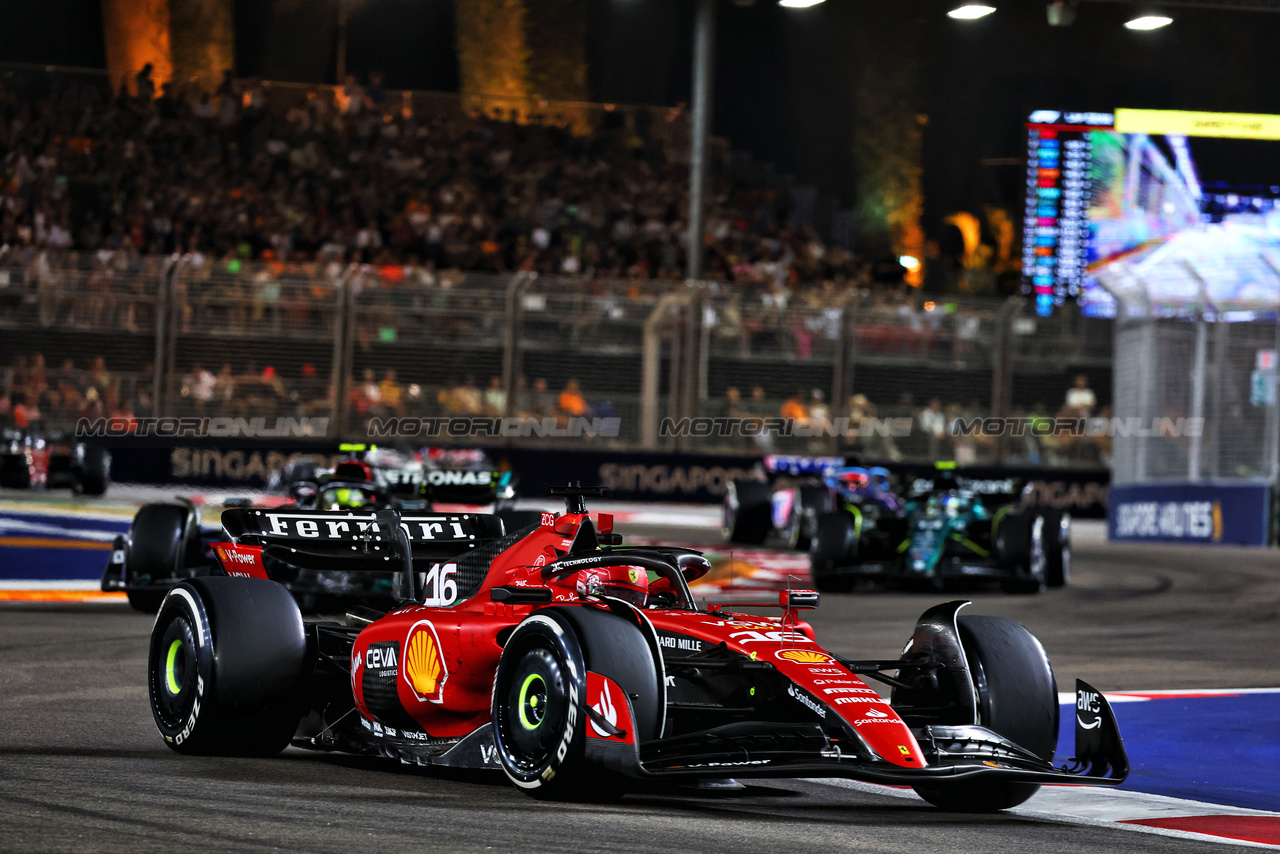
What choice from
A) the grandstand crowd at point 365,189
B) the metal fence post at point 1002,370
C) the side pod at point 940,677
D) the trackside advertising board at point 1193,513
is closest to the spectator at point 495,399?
the grandstand crowd at point 365,189

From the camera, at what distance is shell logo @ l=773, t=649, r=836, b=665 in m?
5.80

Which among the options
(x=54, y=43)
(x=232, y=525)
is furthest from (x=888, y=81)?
(x=232, y=525)

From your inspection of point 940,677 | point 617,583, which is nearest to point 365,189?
point 617,583

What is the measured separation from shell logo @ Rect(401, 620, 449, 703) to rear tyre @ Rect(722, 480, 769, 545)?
14.1 m

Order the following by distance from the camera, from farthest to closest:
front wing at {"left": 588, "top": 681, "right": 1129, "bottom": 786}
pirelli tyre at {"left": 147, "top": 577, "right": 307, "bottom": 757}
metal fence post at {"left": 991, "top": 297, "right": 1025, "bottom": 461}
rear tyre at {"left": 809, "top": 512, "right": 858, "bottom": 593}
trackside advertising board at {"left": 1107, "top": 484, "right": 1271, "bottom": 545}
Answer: metal fence post at {"left": 991, "top": 297, "right": 1025, "bottom": 461} → trackside advertising board at {"left": 1107, "top": 484, "right": 1271, "bottom": 545} → rear tyre at {"left": 809, "top": 512, "right": 858, "bottom": 593} → pirelli tyre at {"left": 147, "top": 577, "right": 307, "bottom": 757} → front wing at {"left": 588, "top": 681, "right": 1129, "bottom": 786}

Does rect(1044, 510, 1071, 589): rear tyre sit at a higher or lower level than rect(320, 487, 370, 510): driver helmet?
lower

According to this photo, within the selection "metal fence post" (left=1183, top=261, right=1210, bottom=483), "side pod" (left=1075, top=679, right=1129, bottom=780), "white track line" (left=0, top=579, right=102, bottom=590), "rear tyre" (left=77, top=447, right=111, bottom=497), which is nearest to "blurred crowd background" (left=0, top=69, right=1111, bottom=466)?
"rear tyre" (left=77, top=447, right=111, bottom=497)

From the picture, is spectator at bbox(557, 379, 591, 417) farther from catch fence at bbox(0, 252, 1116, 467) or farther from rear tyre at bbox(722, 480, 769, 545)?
rear tyre at bbox(722, 480, 769, 545)

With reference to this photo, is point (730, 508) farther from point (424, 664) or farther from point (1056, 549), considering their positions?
point (424, 664)

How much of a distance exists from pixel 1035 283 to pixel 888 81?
20.6ft

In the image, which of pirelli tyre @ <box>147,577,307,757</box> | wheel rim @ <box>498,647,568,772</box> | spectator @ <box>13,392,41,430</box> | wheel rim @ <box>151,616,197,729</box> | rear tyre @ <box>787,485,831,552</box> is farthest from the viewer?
spectator @ <box>13,392,41,430</box>

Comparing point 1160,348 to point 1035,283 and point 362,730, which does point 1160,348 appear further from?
point 362,730

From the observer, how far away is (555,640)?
5.62 meters

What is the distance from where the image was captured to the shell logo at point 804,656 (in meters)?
5.80
